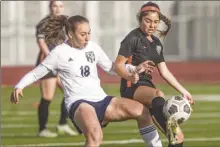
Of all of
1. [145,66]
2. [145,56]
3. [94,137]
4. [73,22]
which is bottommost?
[94,137]

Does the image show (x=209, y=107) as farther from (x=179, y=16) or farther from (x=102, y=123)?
(x=179, y=16)

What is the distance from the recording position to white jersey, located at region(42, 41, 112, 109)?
367 inches

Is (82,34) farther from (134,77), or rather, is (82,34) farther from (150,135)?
(150,135)

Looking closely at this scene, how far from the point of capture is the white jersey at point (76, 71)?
30.6ft

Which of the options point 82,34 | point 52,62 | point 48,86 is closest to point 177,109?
point 82,34

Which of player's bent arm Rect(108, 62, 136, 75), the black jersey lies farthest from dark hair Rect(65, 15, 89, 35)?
the black jersey

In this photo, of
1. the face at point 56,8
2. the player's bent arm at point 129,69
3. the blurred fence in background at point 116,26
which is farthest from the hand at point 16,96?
the blurred fence in background at point 116,26

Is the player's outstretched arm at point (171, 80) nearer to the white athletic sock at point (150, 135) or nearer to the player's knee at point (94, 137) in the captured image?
the white athletic sock at point (150, 135)

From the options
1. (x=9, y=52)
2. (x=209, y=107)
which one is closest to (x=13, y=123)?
(x=209, y=107)

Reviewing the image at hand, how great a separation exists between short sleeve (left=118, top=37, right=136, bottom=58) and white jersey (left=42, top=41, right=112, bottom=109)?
0.53m

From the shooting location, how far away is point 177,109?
9.42 metres

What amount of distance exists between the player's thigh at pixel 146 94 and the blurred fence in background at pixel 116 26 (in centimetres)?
2002

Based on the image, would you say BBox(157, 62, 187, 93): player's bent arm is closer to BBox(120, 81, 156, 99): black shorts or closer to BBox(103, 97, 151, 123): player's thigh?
BBox(120, 81, 156, 99): black shorts

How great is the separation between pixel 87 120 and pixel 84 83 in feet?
1.89
